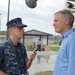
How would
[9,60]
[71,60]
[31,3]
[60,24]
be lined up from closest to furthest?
1. [71,60]
2. [60,24]
3. [9,60]
4. [31,3]

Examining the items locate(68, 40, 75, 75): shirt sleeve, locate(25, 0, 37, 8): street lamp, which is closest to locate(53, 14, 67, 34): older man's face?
locate(68, 40, 75, 75): shirt sleeve

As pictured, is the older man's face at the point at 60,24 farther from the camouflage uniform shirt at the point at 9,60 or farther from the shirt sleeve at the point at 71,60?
the camouflage uniform shirt at the point at 9,60

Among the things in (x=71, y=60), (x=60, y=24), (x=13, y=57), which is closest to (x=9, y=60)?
(x=13, y=57)

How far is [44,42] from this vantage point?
36719 mm

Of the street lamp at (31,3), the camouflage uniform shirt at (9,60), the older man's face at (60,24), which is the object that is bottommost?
the camouflage uniform shirt at (9,60)

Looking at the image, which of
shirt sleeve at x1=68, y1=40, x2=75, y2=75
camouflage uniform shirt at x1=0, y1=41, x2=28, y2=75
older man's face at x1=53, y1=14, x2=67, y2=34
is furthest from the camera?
camouflage uniform shirt at x1=0, y1=41, x2=28, y2=75

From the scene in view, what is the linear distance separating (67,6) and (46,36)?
93.0 feet

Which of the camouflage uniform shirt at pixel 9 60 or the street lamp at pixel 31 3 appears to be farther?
the street lamp at pixel 31 3

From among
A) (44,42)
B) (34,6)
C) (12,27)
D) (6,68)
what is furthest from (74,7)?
(44,42)

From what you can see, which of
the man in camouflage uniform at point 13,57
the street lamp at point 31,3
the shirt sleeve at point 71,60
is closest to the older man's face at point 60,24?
the shirt sleeve at point 71,60

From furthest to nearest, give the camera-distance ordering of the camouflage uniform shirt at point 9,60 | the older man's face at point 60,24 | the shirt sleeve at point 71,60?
the camouflage uniform shirt at point 9,60 → the older man's face at point 60,24 → the shirt sleeve at point 71,60

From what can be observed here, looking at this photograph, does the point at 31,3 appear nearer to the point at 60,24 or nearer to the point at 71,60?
the point at 60,24

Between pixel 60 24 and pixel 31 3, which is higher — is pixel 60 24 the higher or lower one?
the lower one

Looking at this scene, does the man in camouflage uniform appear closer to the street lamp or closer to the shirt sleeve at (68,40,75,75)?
the street lamp
